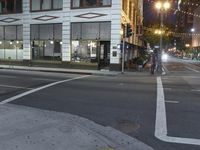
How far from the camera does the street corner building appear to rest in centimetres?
3189

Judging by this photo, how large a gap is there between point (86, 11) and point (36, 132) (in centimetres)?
2634

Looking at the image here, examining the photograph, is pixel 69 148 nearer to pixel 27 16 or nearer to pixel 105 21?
pixel 105 21

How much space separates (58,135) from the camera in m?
7.46

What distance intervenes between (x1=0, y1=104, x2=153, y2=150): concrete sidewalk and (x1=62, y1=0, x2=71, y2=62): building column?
972 inches

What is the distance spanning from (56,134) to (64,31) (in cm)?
2749

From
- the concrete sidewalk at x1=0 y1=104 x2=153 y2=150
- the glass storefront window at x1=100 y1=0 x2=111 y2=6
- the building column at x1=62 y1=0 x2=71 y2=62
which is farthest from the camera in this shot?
the building column at x1=62 y1=0 x2=71 y2=62

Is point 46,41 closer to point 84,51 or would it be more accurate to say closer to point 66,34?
point 66,34

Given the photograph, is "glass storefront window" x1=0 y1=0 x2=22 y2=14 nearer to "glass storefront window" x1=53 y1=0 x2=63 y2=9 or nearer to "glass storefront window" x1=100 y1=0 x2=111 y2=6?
Answer: "glass storefront window" x1=53 y1=0 x2=63 y2=9

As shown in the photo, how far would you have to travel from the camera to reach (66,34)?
34.2 meters

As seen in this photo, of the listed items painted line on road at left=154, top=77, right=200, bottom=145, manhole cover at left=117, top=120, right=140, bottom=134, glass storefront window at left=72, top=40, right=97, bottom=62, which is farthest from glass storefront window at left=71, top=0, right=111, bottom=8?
manhole cover at left=117, top=120, right=140, bottom=134

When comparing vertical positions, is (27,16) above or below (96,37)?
above

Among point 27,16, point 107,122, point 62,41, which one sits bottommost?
point 107,122

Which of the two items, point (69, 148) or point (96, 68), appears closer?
point (69, 148)

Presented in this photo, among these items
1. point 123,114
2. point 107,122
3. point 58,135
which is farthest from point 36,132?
point 123,114
